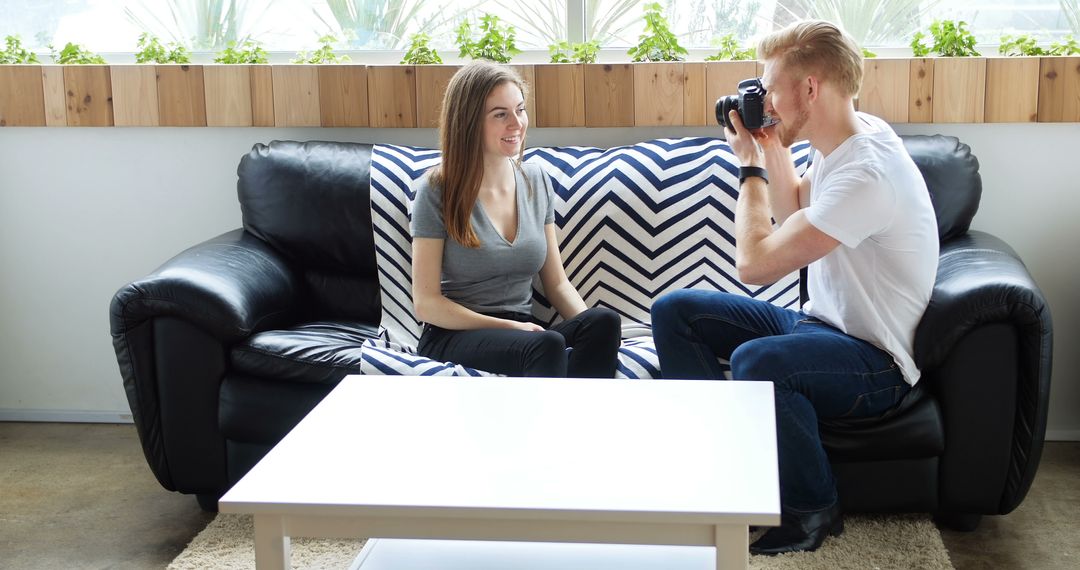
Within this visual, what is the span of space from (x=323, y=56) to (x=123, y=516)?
1.32 meters

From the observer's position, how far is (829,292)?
7.02 feet

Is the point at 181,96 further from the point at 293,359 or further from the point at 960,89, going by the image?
the point at 960,89

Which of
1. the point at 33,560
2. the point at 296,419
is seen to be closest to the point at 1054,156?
the point at 296,419

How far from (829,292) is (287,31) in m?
1.79

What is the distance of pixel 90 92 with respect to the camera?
2.99 metres

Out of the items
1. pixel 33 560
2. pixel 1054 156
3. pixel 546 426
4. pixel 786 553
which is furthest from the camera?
pixel 1054 156

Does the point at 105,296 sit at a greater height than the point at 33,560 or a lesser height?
greater

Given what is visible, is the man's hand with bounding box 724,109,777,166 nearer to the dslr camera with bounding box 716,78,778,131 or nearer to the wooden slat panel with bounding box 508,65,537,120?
the dslr camera with bounding box 716,78,778,131

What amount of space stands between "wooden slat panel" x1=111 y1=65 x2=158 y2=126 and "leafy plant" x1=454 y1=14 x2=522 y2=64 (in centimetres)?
84

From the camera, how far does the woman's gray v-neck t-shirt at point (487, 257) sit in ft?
7.73

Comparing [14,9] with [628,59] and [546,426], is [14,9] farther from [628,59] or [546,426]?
[546,426]

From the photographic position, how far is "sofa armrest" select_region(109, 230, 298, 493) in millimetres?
2256

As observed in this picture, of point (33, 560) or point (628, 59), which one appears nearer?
point (33, 560)

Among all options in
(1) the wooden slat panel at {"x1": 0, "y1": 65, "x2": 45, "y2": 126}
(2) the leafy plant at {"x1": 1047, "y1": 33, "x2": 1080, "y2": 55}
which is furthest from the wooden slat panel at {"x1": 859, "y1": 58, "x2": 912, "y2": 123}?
(1) the wooden slat panel at {"x1": 0, "y1": 65, "x2": 45, "y2": 126}
